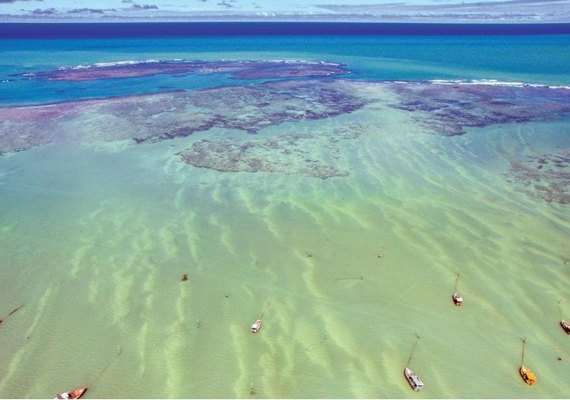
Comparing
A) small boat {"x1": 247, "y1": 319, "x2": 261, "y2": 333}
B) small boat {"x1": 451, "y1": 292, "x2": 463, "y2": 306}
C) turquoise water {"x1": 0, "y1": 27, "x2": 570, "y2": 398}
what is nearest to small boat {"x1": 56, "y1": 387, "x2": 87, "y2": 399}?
turquoise water {"x1": 0, "y1": 27, "x2": 570, "y2": 398}

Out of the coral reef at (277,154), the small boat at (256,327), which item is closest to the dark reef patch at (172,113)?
the coral reef at (277,154)

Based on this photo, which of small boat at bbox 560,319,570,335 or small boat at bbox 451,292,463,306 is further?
small boat at bbox 451,292,463,306

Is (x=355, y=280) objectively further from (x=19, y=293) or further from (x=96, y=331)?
(x=19, y=293)

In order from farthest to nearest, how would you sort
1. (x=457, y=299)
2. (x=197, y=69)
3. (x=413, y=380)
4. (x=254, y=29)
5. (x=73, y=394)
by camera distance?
(x=254, y=29)
(x=197, y=69)
(x=457, y=299)
(x=413, y=380)
(x=73, y=394)

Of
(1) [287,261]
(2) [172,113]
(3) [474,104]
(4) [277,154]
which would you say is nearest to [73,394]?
(1) [287,261]

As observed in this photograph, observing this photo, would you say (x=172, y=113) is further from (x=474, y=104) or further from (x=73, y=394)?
(x=73, y=394)

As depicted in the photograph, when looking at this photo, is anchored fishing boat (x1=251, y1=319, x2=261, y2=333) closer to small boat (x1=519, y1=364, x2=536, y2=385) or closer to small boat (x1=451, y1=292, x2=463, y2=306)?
small boat (x1=451, y1=292, x2=463, y2=306)

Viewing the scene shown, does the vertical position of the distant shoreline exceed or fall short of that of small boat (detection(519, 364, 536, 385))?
it falls short
